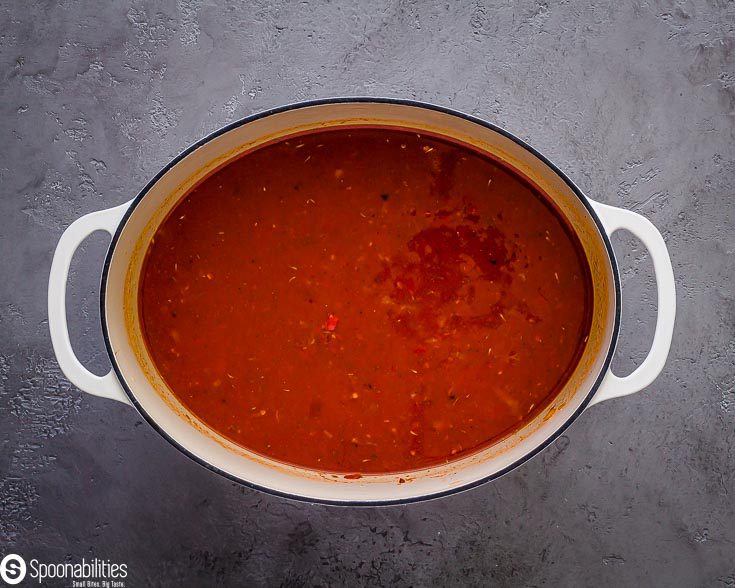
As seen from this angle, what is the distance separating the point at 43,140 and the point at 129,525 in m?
0.69

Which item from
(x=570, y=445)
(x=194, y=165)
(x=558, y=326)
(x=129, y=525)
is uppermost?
(x=194, y=165)

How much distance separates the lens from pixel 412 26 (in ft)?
3.99

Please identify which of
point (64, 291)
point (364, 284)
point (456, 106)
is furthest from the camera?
point (456, 106)

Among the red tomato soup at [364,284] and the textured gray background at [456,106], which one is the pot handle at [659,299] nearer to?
the red tomato soup at [364,284]

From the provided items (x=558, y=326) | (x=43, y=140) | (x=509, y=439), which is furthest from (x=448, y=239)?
(x=43, y=140)

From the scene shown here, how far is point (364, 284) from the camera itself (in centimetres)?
109

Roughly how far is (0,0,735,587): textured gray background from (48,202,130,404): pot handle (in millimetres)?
244

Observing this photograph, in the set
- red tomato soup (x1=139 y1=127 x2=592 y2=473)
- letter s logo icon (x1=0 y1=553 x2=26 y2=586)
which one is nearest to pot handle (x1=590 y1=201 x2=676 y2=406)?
red tomato soup (x1=139 y1=127 x2=592 y2=473)

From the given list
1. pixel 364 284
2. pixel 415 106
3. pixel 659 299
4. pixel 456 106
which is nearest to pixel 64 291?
pixel 364 284

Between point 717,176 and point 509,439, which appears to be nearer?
point 509,439

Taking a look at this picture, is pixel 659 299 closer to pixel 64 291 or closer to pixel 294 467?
pixel 294 467

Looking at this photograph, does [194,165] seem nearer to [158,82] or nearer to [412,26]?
[158,82]

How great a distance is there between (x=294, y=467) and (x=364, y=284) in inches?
12.3

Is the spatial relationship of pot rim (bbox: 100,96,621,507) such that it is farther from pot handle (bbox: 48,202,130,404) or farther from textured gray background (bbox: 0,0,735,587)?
textured gray background (bbox: 0,0,735,587)
